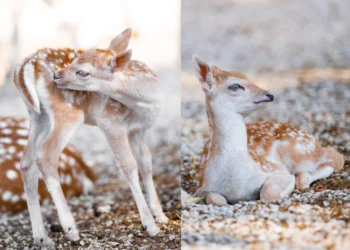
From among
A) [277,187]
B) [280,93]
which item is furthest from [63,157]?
[280,93]

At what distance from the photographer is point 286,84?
518 cm

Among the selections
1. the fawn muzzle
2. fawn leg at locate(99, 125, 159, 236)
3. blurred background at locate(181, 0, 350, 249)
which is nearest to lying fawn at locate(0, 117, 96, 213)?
blurred background at locate(181, 0, 350, 249)

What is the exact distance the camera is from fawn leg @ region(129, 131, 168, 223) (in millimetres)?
2705

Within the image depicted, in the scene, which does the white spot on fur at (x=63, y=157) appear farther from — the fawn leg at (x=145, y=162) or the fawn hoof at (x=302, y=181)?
the fawn hoof at (x=302, y=181)

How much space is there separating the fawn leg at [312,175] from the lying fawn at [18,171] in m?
1.55

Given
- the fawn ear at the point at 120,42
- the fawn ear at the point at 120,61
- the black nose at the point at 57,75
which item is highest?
the fawn ear at the point at 120,42

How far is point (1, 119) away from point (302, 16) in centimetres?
557

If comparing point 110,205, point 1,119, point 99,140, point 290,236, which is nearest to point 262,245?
point 290,236

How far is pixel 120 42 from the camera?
8.29 ft

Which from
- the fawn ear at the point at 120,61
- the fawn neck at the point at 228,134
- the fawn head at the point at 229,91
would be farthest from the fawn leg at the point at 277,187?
the fawn ear at the point at 120,61

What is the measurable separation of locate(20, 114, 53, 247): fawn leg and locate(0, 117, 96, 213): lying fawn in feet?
2.69

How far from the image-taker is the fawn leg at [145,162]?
2705 mm

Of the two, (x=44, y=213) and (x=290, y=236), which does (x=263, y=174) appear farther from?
(x=44, y=213)

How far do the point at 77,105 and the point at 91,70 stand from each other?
183 millimetres
